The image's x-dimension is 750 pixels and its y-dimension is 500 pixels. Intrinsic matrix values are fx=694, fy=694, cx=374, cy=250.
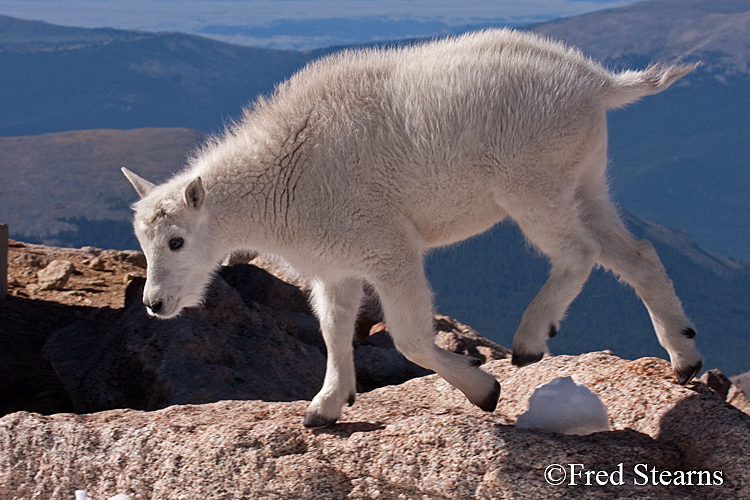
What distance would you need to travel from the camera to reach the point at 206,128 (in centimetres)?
8300

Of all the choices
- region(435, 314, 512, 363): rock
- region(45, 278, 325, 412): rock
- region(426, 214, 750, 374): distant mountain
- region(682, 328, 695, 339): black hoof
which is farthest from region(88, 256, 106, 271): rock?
region(426, 214, 750, 374): distant mountain

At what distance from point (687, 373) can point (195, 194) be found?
358cm

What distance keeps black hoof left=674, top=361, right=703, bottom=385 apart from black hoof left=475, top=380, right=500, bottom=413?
49.6 inches

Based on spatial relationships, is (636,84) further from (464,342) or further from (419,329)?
(464,342)

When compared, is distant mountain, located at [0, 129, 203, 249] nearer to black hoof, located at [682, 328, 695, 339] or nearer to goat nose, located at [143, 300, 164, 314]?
goat nose, located at [143, 300, 164, 314]

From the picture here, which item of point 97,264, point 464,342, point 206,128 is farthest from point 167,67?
point 464,342

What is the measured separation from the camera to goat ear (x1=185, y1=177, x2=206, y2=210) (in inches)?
178

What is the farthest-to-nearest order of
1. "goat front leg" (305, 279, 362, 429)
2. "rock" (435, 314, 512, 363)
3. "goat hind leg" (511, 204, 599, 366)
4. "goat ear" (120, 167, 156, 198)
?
"rock" (435, 314, 512, 363) < "goat front leg" (305, 279, 362, 429) < "goat ear" (120, 167, 156, 198) < "goat hind leg" (511, 204, 599, 366)

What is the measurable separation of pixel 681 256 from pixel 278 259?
291ft

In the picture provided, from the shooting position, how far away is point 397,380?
8.44 m

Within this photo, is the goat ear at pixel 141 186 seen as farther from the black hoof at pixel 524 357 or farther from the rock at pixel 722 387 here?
the rock at pixel 722 387

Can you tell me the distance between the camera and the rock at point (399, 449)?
13.1 feet

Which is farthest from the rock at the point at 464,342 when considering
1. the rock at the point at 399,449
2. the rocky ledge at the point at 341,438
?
the rock at the point at 399,449

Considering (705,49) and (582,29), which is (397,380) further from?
(582,29)
